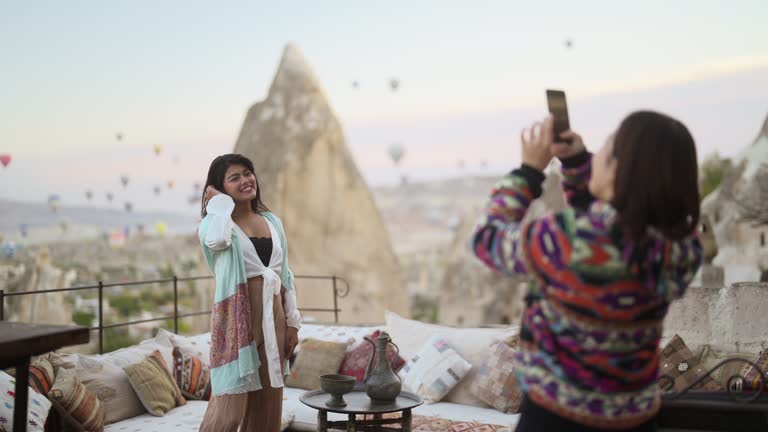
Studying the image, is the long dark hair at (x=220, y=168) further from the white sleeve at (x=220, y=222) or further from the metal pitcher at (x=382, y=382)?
the metal pitcher at (x=382, y=382)

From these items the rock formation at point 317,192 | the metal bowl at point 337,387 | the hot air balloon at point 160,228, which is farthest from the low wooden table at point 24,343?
the hot air balloon at point 160,228

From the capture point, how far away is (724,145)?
663 inches

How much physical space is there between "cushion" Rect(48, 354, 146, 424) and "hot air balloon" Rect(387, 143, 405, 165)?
16.4 metres

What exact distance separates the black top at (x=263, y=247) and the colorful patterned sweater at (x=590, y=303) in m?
1.95

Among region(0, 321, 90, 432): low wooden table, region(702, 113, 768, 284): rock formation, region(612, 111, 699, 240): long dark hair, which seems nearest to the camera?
region(612, 111, 699, 240): long dark hair

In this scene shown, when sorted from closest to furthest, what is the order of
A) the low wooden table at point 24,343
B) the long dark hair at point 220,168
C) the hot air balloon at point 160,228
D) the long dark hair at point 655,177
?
the long dark hair at point 655,177, the low wooden table at point 24,343, the long dark hair at point 220,168, the hot air balloon at point 160,228

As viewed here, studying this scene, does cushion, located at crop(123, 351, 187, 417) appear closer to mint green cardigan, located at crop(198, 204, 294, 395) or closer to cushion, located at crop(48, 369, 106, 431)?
cushion, located at crop(48, 369, 106, 431)

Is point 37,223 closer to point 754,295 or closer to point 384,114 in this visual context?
point 384,114

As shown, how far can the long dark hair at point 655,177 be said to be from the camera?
52.1 inches

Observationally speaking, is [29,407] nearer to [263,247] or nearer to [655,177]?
[263,247]

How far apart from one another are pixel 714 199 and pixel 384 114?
31.8 ft

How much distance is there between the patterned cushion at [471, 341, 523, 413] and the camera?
395cm

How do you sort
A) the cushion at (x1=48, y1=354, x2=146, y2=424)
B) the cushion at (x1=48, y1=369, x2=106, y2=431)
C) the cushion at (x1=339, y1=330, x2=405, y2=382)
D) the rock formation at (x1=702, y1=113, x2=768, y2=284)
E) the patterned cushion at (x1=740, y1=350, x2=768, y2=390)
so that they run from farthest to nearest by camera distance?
the rock formation at (x1=702, y1=113, x2=768, y2=284)
the cushion at (x1=339, y1=330, x2=405, y2=382)
the cushion at (x1=48, y1=354, x2=146, y2=424)
the cushion at (x1=48, y1=369, x2=106, y2=431)
the patterned cushion at (x1=740, y1=350, x2=768, y2=390)

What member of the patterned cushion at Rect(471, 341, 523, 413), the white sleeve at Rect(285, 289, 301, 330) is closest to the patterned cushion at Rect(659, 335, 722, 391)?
the patterned cushion at Rect(471, 341, 523, 413)
